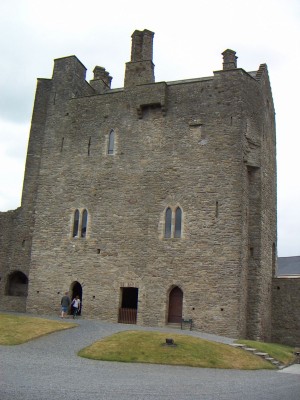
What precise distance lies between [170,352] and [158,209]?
1078 centimetres

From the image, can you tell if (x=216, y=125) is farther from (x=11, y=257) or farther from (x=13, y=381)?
(x=13, y=381)

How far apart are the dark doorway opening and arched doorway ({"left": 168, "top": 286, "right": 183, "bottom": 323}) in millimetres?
2103

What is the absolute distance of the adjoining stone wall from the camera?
92.9 feet

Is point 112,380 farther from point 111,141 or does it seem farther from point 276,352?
point 111,141

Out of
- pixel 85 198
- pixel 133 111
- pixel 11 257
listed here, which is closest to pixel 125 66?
pixel 133 111

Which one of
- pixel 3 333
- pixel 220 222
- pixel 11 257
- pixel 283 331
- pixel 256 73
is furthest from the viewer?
pixel 11 257

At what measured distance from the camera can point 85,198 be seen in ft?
99.5

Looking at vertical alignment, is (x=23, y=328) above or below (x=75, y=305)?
below

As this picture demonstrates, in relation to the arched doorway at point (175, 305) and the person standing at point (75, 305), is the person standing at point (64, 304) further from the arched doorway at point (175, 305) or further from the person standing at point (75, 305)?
the arched doorway at point (175, 305)

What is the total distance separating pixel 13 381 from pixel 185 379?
5160 mm

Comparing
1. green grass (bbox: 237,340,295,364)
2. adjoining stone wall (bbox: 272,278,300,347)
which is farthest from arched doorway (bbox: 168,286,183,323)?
adjoining stone wall (bbox: 272,278,300,347)

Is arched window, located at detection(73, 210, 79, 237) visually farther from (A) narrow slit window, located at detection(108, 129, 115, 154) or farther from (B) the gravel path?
(B) the gravel path

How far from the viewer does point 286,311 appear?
2892 centimetres

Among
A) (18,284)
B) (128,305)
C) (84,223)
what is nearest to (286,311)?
(128,305)
